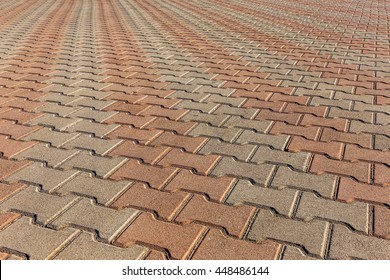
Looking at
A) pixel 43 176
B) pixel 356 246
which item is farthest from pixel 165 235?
pixel 43 176

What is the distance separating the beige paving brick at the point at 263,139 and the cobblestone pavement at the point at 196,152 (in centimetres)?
2

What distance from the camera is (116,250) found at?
195cm

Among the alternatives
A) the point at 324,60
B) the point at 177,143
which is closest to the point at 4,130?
the point at 177,143

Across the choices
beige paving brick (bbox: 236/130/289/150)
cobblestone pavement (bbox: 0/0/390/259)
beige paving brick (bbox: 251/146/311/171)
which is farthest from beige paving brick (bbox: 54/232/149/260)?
beige paving brick (bbox: 236/130/289/150)

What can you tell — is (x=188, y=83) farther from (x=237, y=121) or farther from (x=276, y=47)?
(x=276, y=47)

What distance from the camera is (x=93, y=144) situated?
3.07 meters

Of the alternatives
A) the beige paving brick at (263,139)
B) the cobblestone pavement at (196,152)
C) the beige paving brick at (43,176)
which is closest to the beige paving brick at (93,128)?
the cobblestone pavement at (196,152)

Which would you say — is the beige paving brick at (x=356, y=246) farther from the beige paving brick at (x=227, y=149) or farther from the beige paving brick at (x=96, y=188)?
the beige paving brick at (x=96, y=188)

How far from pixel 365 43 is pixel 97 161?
5.39 meters

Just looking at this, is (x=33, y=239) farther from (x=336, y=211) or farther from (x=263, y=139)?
(x=263, y=139)

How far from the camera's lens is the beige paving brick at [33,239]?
1.94m

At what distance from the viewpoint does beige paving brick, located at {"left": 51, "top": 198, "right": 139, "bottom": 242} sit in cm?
209

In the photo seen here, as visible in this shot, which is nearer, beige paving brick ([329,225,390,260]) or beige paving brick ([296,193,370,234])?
beige paving brick ([329,225,390,260])

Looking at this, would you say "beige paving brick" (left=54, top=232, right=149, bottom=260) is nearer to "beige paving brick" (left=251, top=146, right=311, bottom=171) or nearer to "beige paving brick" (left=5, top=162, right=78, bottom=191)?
"beige paving brick" (left=5, top=162, right=78, bottom=191)
